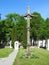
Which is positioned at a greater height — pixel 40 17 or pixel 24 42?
pixel 40 17

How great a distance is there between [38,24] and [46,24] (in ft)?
11.3

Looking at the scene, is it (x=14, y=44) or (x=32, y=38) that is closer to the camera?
(x=14, y=44)

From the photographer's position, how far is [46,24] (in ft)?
249

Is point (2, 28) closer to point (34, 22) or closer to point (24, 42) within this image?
point (34, 22)

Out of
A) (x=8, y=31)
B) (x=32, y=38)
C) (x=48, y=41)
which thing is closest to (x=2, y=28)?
(x=8, y=31)

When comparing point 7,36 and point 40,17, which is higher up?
point 40,17

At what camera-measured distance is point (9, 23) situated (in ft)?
249

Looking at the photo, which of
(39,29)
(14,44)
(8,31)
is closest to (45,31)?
(39,29)

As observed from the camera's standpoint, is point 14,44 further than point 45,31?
No

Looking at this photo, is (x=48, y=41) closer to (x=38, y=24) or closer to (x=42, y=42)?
(x=38, y=24)

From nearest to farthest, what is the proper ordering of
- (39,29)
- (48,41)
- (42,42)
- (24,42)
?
(24,42)
(48,41)
(39,29)
(42,42)

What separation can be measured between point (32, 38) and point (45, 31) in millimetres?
6141

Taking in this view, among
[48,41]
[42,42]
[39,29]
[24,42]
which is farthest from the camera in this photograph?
[42,42]

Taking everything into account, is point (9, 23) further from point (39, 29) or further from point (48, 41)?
point (48, 41)
